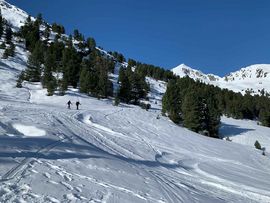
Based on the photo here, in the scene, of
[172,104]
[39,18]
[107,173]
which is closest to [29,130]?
[107,173]

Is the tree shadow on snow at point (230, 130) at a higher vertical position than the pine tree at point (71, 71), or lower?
lower

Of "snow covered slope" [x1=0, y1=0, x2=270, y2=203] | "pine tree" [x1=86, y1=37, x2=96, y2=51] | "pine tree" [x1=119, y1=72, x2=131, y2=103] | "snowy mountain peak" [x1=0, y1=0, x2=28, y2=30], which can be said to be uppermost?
"snowy mountain peak" [x1=0, y1=0, x2=28, y2=30]

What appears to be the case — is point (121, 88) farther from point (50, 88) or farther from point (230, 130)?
point (230, 130)

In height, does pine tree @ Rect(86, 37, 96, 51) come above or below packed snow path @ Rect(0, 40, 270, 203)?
above

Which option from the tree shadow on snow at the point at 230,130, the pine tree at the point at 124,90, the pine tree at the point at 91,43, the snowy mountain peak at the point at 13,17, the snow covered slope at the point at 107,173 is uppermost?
the snowy mountain peak at the point at 13,17

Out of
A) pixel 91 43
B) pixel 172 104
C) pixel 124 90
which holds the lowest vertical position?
pixel 172 104

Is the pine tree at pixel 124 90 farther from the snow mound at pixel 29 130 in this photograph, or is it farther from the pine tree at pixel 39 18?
the pine tree at pixel 39 18

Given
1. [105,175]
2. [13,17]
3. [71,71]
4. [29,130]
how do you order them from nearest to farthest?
[105,175], [29,130], [71,71], [13,17]

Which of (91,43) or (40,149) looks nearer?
(40,149)

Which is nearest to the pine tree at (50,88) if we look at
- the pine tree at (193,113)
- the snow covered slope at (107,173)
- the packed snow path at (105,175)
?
the pine tree at (193,113)

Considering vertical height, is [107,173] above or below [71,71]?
below

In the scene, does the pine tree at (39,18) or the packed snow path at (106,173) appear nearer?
the packed snow path at (106,173)

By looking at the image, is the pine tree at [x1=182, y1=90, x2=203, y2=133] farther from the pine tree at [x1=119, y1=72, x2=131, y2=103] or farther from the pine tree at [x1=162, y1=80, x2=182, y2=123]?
the pine tree at [x1=119, y1=72, x2=131, y2=103]

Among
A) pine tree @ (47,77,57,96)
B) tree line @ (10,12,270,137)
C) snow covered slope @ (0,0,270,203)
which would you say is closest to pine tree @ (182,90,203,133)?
tree line @ (10,12,270,137)
